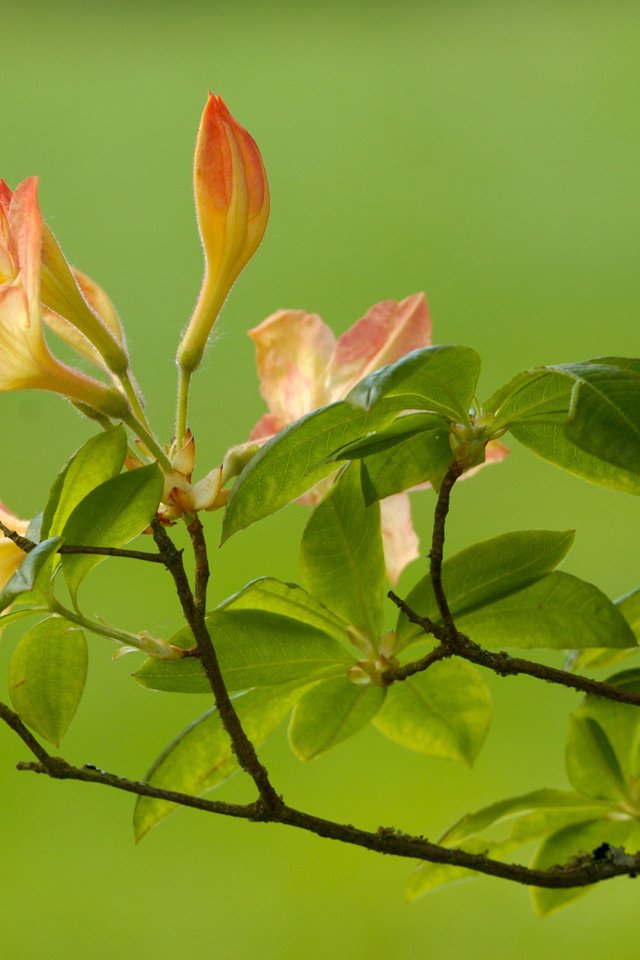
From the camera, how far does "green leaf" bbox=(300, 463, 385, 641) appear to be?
0.45 m

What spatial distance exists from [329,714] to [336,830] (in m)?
0.09

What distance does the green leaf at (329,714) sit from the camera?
50cm

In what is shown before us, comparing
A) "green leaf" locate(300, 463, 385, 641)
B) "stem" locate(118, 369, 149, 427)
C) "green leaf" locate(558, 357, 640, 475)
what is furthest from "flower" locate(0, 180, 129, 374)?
"green leaf" locate(558, 357, 640, 475)

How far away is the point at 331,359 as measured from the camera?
0.53m

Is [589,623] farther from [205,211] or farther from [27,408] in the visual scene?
[27,408]

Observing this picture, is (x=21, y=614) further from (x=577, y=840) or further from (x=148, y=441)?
(x=577, y=840)

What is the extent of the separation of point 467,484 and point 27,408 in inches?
26.1

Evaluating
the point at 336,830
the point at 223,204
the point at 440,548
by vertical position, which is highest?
the point at 223,204

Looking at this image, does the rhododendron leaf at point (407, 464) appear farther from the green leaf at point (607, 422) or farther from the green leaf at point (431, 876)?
the green leaf at point (431, 876)

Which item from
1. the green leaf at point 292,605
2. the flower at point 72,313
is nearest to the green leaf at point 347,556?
the green leaf at point 292,605

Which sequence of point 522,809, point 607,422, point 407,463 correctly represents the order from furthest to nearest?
point 522,809 < point 407,463 < point 607,422

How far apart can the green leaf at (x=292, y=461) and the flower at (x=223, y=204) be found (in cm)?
10

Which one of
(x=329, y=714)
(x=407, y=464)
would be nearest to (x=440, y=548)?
(x=407, y=464)

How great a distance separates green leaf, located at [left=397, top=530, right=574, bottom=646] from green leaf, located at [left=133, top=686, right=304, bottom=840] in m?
0.08
